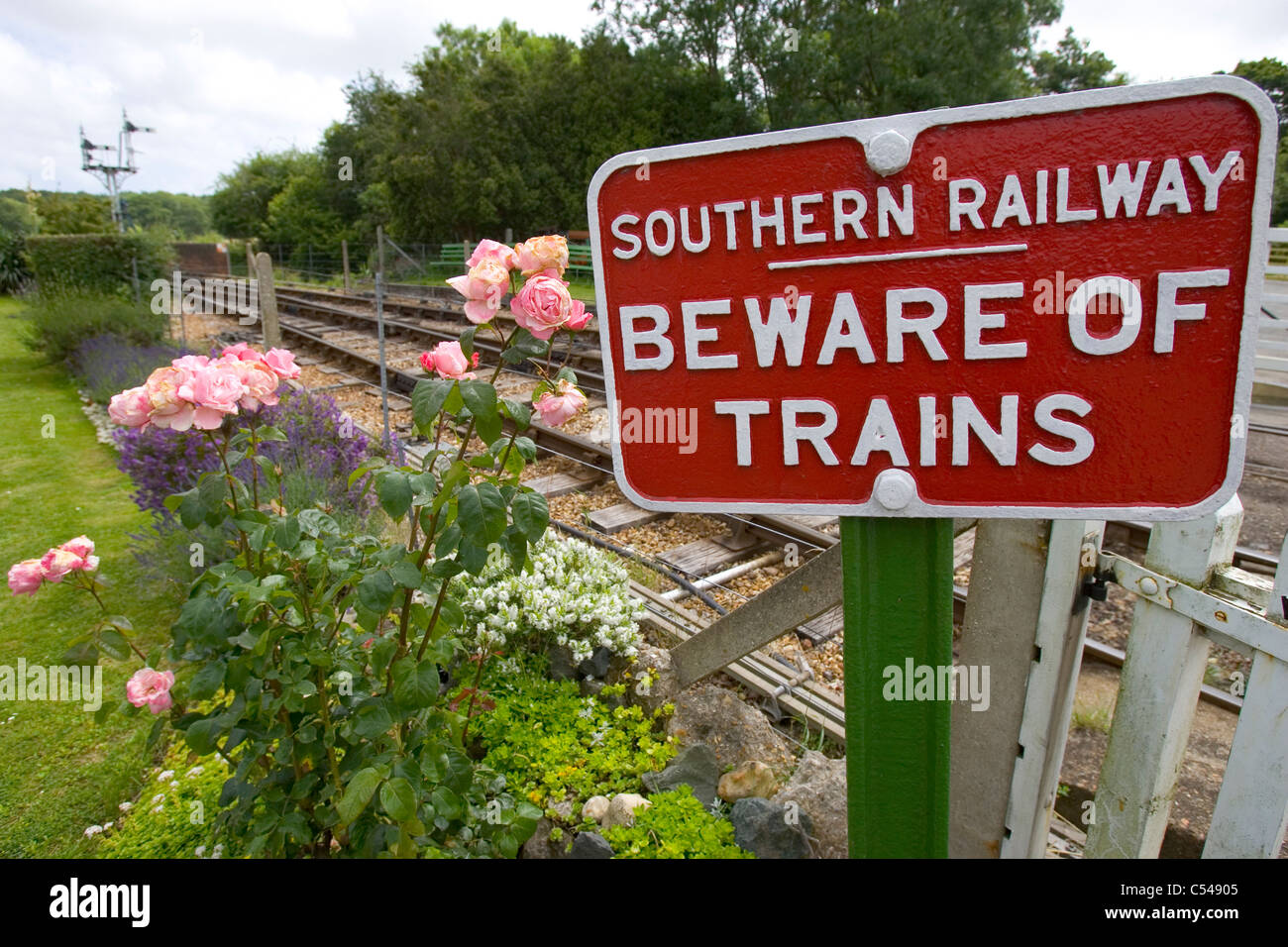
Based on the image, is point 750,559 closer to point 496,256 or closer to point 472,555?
point 472,555

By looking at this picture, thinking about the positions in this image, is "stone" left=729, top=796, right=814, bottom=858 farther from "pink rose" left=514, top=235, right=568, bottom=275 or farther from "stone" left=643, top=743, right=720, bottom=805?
"pink rose" left=514, top=235, right=568, bottom=275

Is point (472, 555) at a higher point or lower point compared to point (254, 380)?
lower

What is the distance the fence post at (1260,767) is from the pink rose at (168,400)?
2250 mm

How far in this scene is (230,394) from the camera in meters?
1.66

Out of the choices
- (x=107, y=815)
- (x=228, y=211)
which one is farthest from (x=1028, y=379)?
(x=228, y=211)

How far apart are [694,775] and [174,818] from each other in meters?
1.80

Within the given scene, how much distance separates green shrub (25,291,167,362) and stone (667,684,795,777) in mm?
13083

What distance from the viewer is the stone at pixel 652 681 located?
2.93 metres

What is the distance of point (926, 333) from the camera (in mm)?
1077

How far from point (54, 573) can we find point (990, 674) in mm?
2372

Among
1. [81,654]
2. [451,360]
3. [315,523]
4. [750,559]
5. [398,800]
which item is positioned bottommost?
[750,559]

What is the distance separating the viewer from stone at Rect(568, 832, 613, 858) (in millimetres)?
2154

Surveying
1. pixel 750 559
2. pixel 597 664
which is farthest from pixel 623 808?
pixel 750 559
